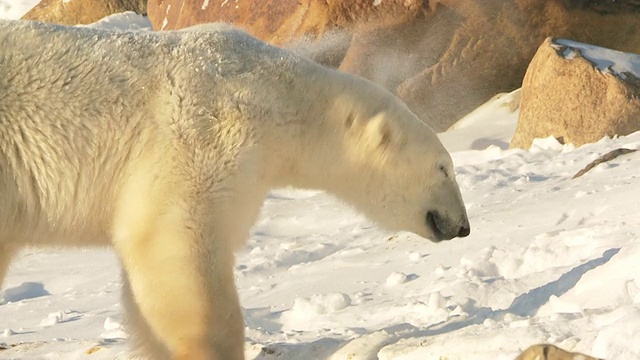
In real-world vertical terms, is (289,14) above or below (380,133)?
above

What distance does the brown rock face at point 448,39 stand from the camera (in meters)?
11.3

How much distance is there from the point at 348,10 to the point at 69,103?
832 centimetres

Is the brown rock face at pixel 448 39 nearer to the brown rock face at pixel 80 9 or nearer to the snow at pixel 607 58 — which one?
the snow at pixel 607 58

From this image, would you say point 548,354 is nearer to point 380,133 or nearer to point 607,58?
point 380,133

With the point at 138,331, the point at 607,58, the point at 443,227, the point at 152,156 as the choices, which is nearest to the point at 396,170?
the point at 443,227

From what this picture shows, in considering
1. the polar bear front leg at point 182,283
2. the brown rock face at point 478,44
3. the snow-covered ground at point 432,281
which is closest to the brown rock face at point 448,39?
the brown rock face at point 478,44

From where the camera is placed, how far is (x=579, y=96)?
918 cm

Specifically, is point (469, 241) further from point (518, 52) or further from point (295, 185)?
point (518, 52)

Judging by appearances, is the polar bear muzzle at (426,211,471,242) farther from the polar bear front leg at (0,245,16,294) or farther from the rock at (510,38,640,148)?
the rock at (510,38,640,148)

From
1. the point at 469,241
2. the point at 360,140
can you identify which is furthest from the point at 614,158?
the point at 360,140

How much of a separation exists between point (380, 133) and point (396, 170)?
0.21 meters

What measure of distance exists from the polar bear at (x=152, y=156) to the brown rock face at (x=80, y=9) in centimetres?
1444

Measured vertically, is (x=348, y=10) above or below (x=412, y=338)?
above

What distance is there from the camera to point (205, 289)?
152 inches
